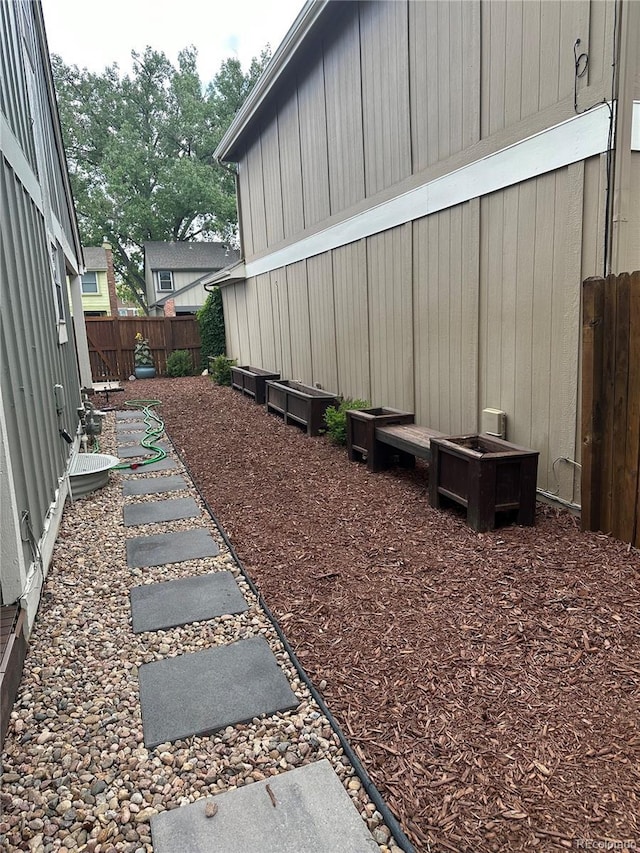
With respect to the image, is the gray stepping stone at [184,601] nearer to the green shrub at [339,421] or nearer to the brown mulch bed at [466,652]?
the brown mulch bed at [466,652]

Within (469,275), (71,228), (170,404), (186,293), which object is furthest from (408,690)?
(186,293)

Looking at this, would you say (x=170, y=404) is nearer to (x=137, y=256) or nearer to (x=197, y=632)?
(x=197, y=632)

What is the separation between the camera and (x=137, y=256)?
3231cm

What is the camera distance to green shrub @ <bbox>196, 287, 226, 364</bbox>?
618 inches

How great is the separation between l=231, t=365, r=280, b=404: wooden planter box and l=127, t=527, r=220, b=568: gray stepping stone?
247 inches

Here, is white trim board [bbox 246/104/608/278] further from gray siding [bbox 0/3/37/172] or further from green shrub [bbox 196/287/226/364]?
green shrub [bbox 196/287/226/364]

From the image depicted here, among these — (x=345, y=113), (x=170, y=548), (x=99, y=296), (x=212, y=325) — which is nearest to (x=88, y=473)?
(x=170, y=548)

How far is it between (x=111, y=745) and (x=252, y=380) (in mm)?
9060

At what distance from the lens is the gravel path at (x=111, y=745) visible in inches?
66.6

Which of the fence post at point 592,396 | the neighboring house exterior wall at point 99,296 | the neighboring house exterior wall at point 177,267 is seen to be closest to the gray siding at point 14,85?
the fence post at point 592,396

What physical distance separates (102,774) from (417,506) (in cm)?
302

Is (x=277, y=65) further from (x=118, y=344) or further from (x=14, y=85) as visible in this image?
(x=118, y=344)

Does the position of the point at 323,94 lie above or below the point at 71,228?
above

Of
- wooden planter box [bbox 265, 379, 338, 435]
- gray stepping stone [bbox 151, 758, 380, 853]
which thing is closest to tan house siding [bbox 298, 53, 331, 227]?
wooden planter box [bbox 265, 379, 338, 435]
